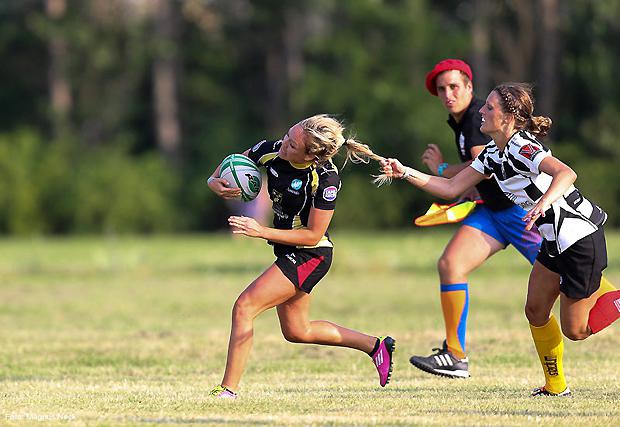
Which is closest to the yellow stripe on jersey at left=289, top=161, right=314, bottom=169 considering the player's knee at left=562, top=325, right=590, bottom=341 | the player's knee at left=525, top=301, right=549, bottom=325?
the player's knee at left=525, top=301, right=549, bottom=325

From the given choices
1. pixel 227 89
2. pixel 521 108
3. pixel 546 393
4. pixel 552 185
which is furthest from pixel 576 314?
pixel 227 89

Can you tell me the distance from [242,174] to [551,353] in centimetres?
224

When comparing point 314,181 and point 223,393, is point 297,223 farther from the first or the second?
point 223,393

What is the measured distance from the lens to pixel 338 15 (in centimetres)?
4925

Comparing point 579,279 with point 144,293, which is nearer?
point 579,279

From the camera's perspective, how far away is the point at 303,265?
7934 mm

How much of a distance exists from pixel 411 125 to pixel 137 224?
1042 centimetres

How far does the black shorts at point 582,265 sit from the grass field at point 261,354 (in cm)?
67

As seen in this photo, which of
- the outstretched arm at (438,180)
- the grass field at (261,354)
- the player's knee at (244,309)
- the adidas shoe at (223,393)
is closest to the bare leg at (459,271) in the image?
the grass field at (261,354)

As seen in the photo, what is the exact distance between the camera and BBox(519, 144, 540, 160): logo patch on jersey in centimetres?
749

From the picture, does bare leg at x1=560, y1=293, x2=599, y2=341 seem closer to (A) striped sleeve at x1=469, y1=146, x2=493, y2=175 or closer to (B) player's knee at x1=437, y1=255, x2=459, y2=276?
(A) striped sleeve at x1=469, y1=146, x2=493, y2=175

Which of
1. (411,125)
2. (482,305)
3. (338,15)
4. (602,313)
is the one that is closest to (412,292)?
(482,305)

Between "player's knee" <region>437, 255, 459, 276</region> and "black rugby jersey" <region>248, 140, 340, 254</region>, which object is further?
"player's knee" <region>437, 255, 459, 276</region>

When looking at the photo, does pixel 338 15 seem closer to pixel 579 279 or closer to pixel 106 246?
pixel 106 246
